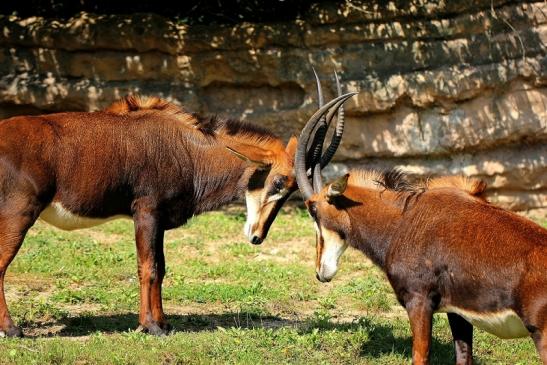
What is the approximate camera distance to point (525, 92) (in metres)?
14.9

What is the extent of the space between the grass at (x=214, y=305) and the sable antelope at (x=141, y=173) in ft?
2.38

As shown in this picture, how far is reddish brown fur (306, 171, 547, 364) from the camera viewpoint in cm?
745

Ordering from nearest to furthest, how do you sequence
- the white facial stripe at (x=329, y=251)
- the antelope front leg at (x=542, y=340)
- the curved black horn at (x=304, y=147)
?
the antelope front leg at (x=542, y=340) < the white facial stripe at (x=329, y=251) < the curved black horn at (x=304, y=147)

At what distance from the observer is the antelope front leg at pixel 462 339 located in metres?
8.51

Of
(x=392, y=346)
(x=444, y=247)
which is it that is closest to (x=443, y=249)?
(x=444, y=247)

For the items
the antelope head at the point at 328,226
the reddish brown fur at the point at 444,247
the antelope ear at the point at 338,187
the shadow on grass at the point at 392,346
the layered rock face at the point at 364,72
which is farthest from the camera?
the layered rock face at the point at 364,72

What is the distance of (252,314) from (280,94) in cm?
563

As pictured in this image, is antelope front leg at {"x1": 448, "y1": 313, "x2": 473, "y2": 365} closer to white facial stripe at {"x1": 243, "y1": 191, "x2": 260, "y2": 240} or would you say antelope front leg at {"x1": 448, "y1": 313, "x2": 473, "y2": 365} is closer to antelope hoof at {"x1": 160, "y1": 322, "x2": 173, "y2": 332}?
white facial stripe at {"x1": 243, "y1": 191, "x2": 260, "y2": 240}

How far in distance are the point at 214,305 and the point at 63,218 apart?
2181mm

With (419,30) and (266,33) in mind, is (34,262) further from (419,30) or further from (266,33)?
(419,30)

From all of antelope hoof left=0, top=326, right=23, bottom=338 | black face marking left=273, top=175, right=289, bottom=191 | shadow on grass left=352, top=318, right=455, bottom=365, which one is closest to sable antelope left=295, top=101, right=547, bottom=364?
shadow on grass left=352, top=318, right=455, bottom=365

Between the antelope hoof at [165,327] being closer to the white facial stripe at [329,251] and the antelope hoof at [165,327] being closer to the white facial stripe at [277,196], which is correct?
the white facial stripe at [277,196]

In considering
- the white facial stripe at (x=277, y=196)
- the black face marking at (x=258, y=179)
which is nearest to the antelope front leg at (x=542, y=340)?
the white facial stripe at (x=277, y=196)

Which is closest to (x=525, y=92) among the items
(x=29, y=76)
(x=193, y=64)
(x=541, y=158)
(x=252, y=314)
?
(x=541, y=158)
